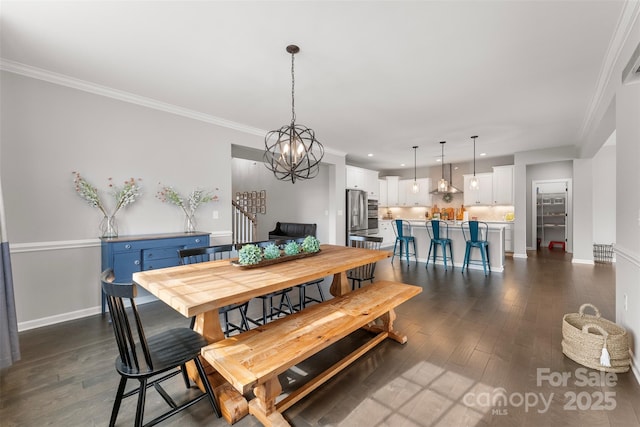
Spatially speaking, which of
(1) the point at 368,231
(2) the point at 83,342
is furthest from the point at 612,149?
(2) the point at 83,342

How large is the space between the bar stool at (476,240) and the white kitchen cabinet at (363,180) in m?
2.98

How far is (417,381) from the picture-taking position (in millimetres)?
2018

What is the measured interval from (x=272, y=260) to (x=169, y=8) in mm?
2042

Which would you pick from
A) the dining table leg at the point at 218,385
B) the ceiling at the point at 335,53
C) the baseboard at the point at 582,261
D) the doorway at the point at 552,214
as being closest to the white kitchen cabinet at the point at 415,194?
the doorway at the point at 552,214

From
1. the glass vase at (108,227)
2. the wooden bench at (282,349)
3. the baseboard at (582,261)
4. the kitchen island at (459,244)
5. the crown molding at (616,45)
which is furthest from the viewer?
the baseboard at (582,261)

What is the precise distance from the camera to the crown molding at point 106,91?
283 centimetres

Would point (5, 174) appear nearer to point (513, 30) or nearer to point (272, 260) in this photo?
point (272, 260)

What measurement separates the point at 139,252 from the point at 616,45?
5081 millimetres

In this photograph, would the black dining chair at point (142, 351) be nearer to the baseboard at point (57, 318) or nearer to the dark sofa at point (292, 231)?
the baseboard at point (57, 318)

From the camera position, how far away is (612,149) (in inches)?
254

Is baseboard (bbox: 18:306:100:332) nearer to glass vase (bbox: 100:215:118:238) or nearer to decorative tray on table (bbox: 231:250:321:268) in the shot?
glass vase (bbox: 100:215:118:238)

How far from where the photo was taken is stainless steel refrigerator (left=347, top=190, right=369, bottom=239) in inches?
285

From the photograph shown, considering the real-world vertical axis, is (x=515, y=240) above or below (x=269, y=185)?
below

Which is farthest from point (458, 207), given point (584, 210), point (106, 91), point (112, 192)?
A: point (106, 91)
